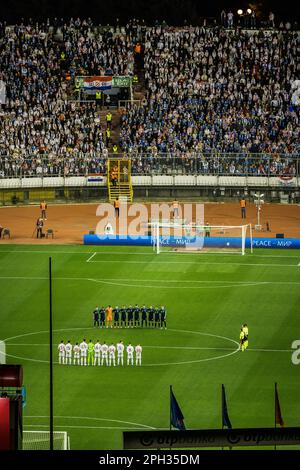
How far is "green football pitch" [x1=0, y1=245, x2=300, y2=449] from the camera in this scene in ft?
134

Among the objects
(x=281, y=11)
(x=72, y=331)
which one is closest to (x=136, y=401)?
(x=72, y=331)

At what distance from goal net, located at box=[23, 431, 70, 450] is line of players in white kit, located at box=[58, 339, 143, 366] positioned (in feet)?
30.6

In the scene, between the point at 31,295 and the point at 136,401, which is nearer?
the point at 136,401

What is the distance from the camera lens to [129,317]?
52.4 m

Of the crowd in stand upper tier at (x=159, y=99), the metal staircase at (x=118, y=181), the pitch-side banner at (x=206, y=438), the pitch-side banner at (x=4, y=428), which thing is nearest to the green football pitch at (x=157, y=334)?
the pitch-side banner at (x=4, y=428)

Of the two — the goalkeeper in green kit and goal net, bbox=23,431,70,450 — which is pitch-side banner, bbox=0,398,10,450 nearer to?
goal net, bbox=23,431,70,450

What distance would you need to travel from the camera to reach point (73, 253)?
66.9m

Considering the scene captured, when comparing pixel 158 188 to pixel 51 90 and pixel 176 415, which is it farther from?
pixel 176 415

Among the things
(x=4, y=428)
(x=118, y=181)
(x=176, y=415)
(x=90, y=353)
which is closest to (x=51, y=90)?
(x=118, y=181)

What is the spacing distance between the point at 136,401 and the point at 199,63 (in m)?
52.3

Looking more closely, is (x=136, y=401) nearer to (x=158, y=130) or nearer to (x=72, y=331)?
(x=72, y=331)

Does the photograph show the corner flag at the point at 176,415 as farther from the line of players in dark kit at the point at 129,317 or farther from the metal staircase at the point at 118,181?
the metal staircase at the point at 118,181

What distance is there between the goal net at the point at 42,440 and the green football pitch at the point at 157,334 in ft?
5.20

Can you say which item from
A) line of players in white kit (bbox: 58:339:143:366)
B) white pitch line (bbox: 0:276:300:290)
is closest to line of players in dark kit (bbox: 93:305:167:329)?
line of players in white kit (bbox: 58:339:143:366)
